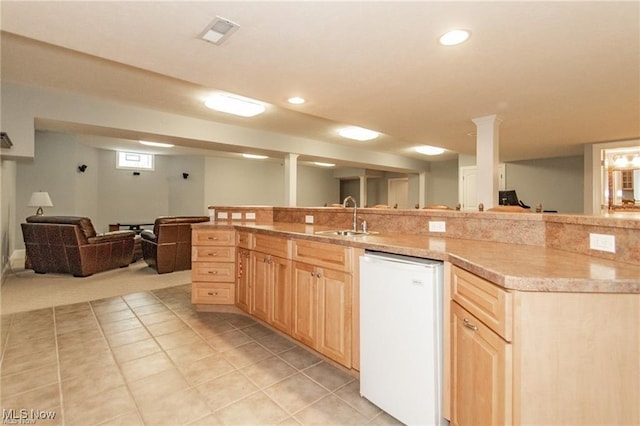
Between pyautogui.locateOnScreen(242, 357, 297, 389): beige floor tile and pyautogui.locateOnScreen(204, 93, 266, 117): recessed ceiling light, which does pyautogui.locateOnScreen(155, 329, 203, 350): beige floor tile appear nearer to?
pyautogui.locateOnScreen(242, 357, 297, 389): beige floor tile

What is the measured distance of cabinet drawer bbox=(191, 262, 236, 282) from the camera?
3326mm

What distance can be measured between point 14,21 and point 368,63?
2197 mm

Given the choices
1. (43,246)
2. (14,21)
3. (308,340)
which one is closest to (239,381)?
(308,340)

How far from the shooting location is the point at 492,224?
7.11 feet

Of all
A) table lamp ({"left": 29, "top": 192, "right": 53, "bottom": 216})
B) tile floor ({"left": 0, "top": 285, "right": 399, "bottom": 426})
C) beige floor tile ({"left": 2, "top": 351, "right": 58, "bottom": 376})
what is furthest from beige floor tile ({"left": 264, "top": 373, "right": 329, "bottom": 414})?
table lamp ({"left": 29, "top": 192, "right": 53, "bottom": 216})

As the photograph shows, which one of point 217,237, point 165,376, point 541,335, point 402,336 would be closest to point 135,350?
point 165,376

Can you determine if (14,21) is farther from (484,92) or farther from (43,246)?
(43,246)

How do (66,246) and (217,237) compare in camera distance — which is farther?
(66,246)

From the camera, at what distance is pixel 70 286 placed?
437 cm

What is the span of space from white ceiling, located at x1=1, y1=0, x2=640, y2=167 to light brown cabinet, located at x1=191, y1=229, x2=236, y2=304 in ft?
4.85

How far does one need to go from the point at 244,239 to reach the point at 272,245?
0.53 metres

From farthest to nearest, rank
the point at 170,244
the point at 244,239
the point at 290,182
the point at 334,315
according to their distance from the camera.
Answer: the point at 290,182, the point at 170,244, the point at 244,239, the point at 334,315

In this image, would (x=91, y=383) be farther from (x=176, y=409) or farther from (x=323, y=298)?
(x=323, y=298)

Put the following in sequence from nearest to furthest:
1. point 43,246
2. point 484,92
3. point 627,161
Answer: point 484,92
point 43,246
point 627,161
